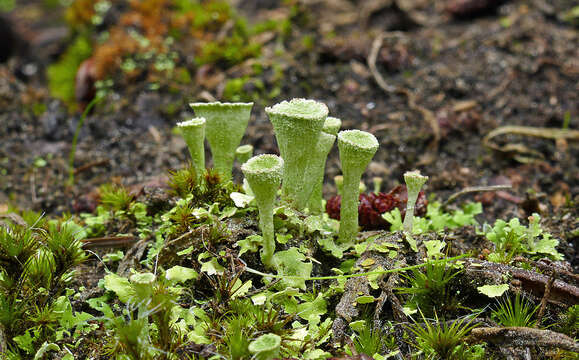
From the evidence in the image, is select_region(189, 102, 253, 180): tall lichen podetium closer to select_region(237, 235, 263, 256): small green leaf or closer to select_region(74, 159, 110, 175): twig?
select_region(237, 235, 263, 256): small green leaf

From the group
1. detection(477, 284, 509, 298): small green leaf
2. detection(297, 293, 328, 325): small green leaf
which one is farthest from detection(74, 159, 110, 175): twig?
detection(477, 284, 509, 298): small green leaf

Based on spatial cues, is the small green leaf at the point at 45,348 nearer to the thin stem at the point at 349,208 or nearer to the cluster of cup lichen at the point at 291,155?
the cluster of cup lichen at the point at 291,155

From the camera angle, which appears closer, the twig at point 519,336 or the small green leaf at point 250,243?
the twig at point 519,336

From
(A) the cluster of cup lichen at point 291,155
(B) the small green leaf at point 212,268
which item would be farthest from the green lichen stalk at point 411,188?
(B) the small green leaf at point 212,268

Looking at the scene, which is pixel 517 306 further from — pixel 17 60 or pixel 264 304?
pixel 17 60

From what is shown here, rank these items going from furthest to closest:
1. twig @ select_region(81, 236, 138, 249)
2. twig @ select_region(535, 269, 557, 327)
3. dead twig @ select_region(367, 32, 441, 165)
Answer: dead twig @ select_region(367, 32, 441, 165)
twig @ select_region(81, 236, 138, 249)
twig @ select_region(535, 269, 557, 327)

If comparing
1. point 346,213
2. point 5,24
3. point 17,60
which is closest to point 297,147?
point 346,213
